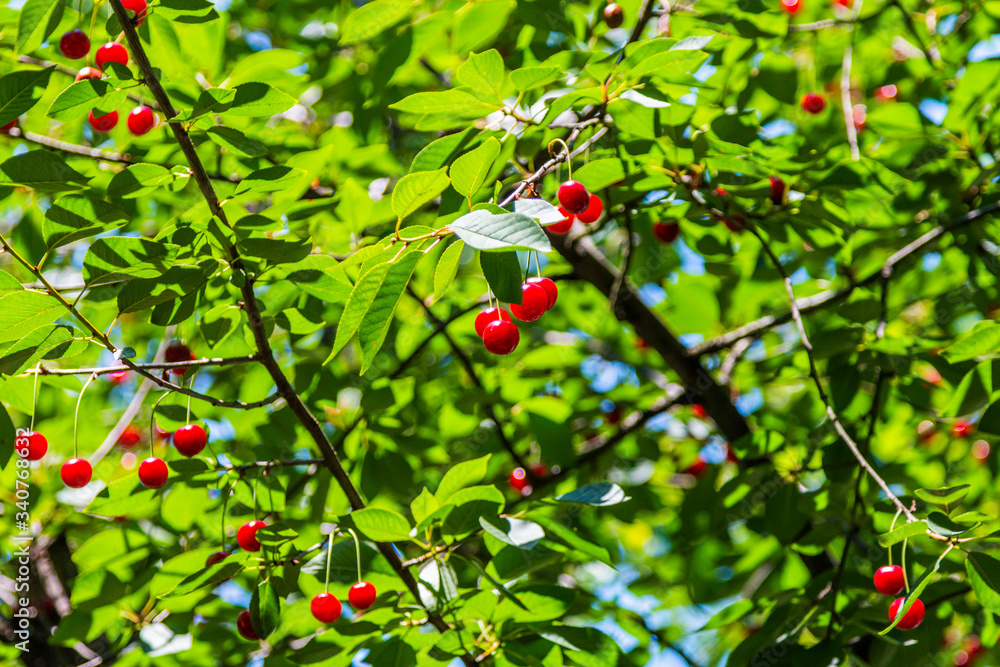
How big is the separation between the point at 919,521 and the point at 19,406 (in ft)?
6.54

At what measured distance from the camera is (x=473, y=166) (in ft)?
3.86

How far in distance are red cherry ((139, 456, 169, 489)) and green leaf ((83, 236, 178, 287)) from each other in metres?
0.47

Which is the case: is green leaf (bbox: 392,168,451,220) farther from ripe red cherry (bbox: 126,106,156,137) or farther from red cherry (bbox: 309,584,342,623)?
ripe red cherry (bbox: 126,106,156,137)

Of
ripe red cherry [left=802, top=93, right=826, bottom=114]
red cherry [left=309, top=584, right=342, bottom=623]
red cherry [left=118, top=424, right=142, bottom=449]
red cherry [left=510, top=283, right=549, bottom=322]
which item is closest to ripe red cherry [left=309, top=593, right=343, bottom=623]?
red cherry [left=309, top=584, right=342, bottom=623]

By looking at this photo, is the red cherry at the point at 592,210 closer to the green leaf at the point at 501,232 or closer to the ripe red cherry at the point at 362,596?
the green leaf at the point at 501,232

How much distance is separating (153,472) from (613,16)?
1.69 m

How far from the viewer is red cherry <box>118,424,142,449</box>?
3.35 meters

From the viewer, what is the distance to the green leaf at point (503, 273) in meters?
1.14

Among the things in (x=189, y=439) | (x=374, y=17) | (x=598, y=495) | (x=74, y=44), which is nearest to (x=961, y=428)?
(x=598, y=495)

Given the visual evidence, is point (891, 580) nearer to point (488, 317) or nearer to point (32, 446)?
point (488, 317)

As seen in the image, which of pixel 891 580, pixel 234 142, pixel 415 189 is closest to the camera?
pixel 415 189

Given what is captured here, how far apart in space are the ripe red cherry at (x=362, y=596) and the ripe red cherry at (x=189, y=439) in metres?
0.51

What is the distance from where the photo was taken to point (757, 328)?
240 cm

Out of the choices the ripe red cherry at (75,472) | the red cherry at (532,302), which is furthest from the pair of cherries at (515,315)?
the ripe red cherry at (75,472)
